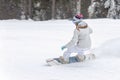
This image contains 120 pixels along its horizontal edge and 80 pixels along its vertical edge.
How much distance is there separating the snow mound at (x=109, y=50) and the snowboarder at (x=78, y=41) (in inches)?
28.6

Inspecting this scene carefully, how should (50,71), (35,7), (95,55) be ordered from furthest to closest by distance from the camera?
(35,7) → (95,55) → (50,71)

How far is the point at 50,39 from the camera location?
1495 centimetres

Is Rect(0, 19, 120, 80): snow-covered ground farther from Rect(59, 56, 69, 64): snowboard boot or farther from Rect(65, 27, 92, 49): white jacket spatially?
Rect(65, 27, 92, 49): white jacket

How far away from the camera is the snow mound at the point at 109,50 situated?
10.7 metres

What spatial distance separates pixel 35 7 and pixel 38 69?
2709 cm

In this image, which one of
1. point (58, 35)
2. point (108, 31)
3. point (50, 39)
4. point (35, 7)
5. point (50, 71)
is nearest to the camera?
point (50, 71)

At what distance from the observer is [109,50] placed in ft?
35.7

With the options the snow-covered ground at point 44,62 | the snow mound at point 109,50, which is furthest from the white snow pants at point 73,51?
the snow mound at point 109,50

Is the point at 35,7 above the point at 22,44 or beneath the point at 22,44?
beneath

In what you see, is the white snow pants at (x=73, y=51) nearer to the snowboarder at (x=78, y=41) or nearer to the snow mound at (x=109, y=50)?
the snowboarder at (x=78, y=41)

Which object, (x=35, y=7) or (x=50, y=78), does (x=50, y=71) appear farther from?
(x=35, y=7)

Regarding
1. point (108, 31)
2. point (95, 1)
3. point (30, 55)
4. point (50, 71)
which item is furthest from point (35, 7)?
point (50, 71)

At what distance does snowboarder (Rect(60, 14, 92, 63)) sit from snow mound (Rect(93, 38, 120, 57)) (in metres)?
0.73

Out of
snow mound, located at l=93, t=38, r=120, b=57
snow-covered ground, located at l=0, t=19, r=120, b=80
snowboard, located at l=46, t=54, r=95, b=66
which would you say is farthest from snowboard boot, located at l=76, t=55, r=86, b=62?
snow mound, located at l=93, t=38, r=120, b=57
